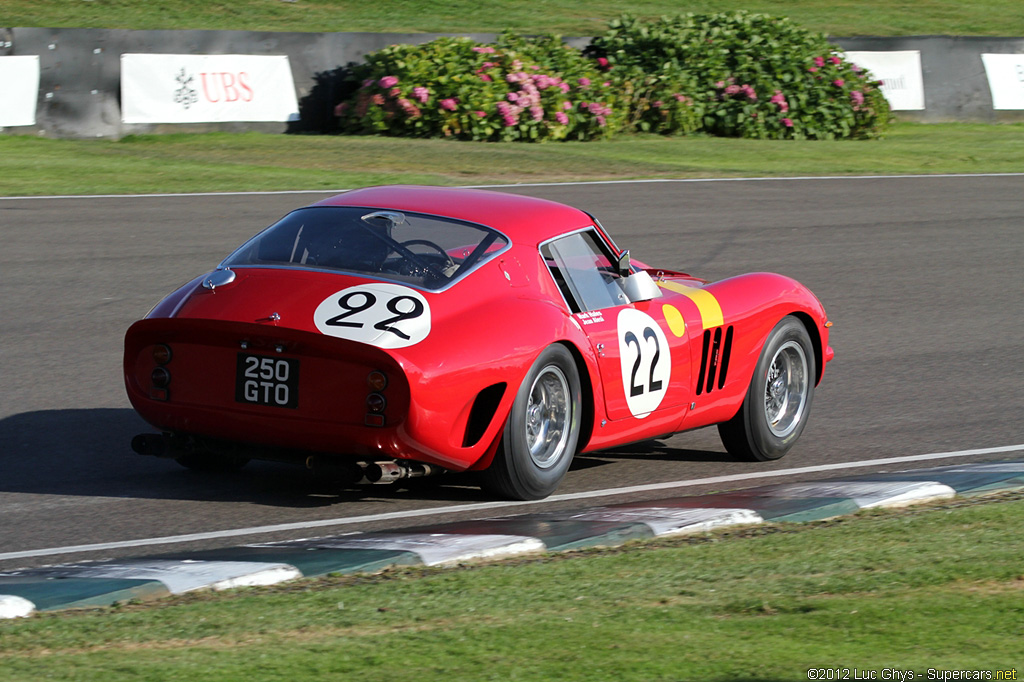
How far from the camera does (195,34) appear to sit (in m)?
20.5

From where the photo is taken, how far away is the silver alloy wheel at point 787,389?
815cm

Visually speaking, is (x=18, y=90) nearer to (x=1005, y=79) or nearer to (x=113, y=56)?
(x=113, y=56)

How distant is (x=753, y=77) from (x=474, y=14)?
9.19 metres

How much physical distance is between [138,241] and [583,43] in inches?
595

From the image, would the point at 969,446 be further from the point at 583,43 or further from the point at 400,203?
the point at 583,43

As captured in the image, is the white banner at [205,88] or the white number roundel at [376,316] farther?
the white banner at [205,88]

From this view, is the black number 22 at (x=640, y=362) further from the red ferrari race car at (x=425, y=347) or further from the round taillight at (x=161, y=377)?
the round taillight at (x=161, y=377)

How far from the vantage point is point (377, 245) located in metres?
6.68

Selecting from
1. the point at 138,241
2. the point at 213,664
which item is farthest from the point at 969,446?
the point at 138,241

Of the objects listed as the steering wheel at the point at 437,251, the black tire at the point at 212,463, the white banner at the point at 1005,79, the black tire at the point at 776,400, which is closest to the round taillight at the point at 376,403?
the steering wheel at the point at 437,251

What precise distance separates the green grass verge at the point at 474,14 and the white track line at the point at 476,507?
883 inches

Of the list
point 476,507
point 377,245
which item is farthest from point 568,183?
point 476,507

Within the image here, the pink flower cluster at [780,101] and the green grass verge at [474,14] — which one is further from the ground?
the green grass verge at [474,14]

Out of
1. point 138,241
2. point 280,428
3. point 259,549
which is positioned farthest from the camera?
point 138,241
